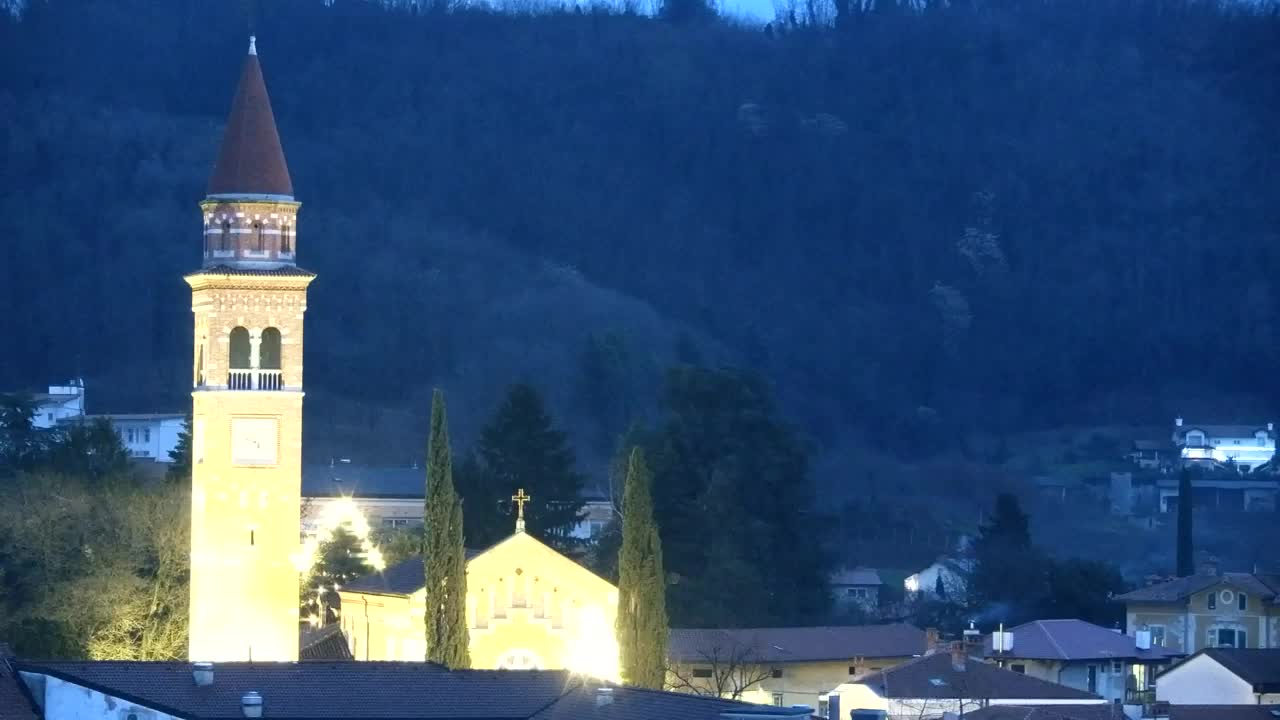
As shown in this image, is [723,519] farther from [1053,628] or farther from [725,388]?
[1053,628]

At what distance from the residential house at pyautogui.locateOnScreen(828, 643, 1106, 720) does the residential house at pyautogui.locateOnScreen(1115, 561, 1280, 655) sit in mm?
20514

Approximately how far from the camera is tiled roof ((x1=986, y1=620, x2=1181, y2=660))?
79.8 meters

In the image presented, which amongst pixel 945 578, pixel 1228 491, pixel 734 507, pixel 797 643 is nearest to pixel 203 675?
pixel 797 643

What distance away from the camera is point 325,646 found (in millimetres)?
74625

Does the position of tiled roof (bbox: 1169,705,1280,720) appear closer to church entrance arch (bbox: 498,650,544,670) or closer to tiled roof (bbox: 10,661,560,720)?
church entrance arch (bbox: 498,650,544,670)

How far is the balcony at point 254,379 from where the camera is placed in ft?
215

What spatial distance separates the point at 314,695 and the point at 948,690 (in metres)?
23.1

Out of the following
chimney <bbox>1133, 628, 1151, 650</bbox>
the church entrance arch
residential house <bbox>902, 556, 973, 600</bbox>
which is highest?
residential house <bbox>902, 556, 973, 600</bbox>

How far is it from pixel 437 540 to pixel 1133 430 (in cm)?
11817

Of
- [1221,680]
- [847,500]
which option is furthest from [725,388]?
[847,500]

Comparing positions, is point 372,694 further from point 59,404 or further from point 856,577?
point 59,404

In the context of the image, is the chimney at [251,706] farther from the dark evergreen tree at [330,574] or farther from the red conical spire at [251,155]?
the dark evergreen tree at [330,574]

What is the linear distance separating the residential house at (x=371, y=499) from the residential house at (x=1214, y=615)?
21357mm

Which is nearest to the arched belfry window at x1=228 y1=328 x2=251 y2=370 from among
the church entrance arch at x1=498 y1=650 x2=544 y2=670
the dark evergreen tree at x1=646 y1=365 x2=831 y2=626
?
the church entrance arch at x1=498 y1=650 x2=544 y2=670
